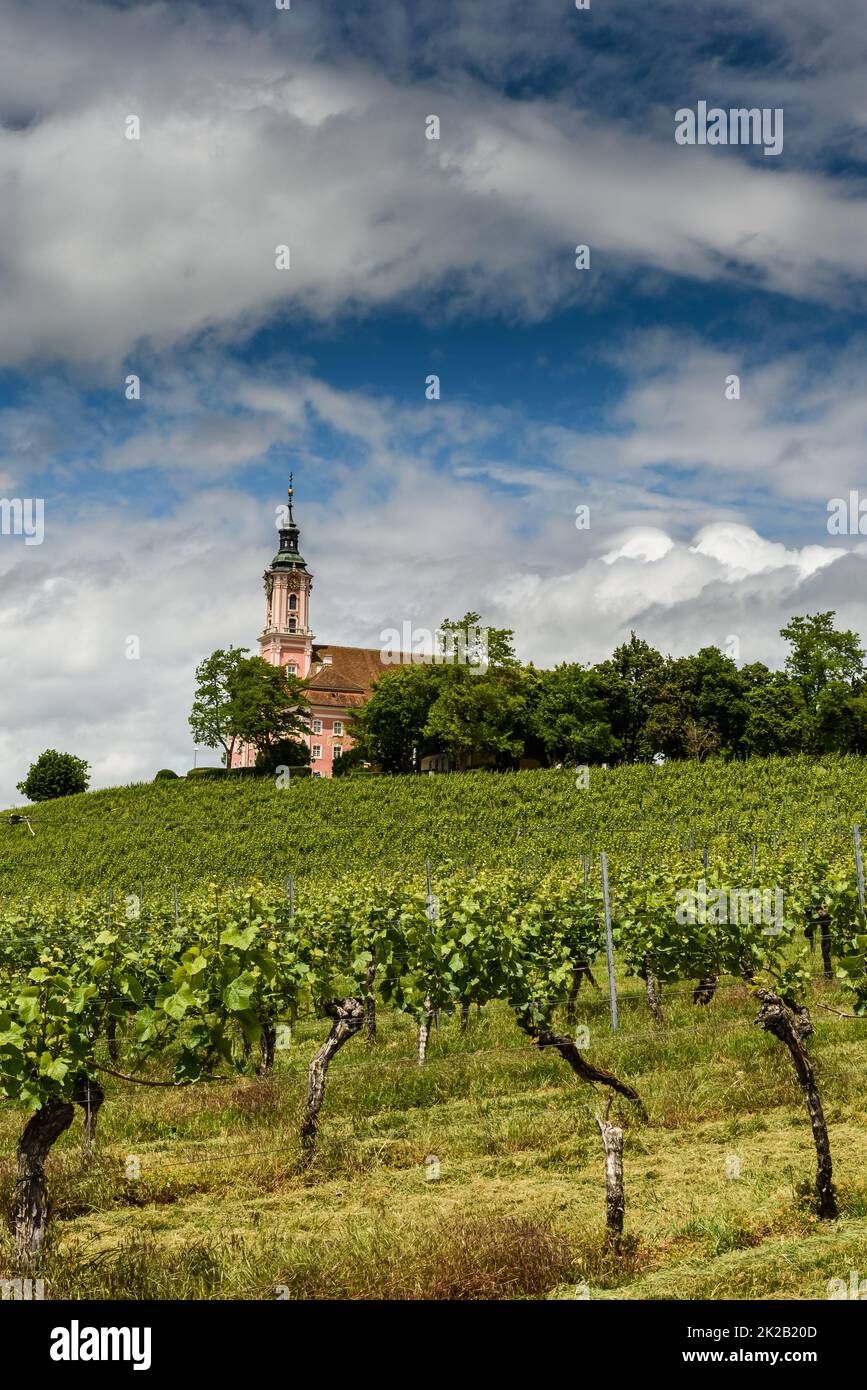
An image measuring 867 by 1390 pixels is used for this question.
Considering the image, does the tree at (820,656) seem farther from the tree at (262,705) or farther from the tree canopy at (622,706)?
the tree at (262,705)

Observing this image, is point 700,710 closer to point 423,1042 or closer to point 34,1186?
point 423,1042

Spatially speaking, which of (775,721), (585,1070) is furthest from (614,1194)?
(775,721)

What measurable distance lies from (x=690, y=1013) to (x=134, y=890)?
110ft

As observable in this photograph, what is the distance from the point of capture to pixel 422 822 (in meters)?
46.8

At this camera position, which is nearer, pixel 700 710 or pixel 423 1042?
pixel 423 1042

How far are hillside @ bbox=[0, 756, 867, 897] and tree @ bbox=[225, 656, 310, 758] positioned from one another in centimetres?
903

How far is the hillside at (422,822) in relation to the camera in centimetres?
3912

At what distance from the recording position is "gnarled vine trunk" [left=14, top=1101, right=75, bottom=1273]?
645cm

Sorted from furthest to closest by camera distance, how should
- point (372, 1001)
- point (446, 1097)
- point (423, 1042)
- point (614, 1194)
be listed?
1. point (423, 1042)
2. point (372, 1001)
3. point (446, 1097)
4. point (614, 1194)

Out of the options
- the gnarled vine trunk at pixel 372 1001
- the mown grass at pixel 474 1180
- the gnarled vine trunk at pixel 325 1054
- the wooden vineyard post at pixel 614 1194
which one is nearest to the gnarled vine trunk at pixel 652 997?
the mown grass at pixel 474 1180

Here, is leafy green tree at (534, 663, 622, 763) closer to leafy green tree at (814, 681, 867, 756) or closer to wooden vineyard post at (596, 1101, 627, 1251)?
leafy green tree at (814, 681, 867, 756)

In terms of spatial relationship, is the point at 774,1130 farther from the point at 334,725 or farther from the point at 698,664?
the point at 334,725

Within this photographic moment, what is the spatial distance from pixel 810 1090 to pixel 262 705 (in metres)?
64.6
